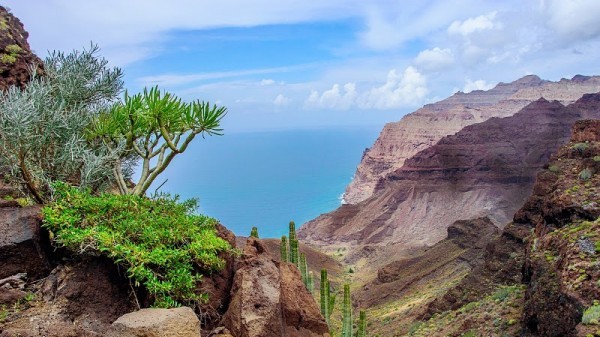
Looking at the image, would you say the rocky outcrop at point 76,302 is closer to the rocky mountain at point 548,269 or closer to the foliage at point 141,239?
the foliage at point 141,239

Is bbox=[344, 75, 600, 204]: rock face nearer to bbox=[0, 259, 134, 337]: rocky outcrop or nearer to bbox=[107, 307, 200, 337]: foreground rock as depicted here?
bbox=[0, 259, 134, 337]: rocky outcrop

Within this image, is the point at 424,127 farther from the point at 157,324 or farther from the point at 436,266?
the point at 157,324

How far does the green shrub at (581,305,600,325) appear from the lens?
10133 millimetres

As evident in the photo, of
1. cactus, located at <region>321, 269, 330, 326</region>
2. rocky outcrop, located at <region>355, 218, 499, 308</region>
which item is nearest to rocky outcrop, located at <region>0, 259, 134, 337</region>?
cactus, located at <region>321, 269, 330, 326</region>

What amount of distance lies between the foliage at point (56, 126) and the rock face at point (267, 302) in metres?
3.19

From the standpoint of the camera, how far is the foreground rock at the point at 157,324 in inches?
213

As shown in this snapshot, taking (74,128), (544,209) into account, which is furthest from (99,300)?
(544,209)

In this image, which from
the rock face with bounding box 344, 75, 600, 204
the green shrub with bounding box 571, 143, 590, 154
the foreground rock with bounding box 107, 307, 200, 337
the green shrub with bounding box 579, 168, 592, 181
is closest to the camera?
the foreground rock with bounding box 107, 307, 200, 337

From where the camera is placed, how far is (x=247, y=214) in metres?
161

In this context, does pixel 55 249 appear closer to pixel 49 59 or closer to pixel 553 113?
pixel 49 59

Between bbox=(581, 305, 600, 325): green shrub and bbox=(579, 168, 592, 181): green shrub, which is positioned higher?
bbox=(579, 168, 592, 181): green shrub

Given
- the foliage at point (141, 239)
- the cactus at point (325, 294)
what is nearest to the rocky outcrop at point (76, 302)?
the foliage at point (141, 239)

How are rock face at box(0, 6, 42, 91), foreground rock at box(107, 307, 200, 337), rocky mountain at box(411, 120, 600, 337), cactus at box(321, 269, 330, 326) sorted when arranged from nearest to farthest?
foreground rock at box(107, 307, 200, 337), cactus at box(321, 269, 330, 326), rock face at box(0, 6, 42, 91), rocky mountain at box(411, 120, 600, 337)

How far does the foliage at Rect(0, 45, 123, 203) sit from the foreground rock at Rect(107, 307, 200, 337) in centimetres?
306
